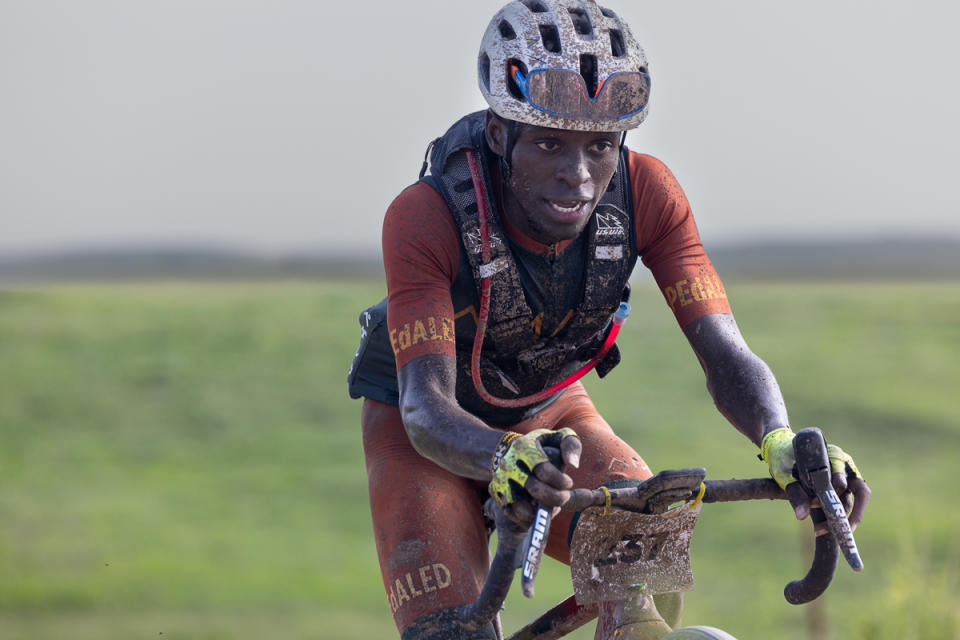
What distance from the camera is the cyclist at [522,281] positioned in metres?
4.69

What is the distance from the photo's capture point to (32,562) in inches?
1898

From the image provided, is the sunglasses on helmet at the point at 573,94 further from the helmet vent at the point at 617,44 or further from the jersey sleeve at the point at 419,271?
the jersey sleeve at the point at 419,271

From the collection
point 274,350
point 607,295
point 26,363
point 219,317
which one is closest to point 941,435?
point 274,350

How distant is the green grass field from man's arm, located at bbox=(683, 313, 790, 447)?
115 ft

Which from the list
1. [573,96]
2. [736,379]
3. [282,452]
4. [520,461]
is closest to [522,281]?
[573,96]

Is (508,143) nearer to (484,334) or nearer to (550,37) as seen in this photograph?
(550,37)

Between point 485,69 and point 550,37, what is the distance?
33 cm

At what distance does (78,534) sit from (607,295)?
4888cm

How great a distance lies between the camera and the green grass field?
4659 centimetres

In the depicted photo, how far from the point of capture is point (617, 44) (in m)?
5.08

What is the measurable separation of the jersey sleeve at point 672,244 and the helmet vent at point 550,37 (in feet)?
1.96

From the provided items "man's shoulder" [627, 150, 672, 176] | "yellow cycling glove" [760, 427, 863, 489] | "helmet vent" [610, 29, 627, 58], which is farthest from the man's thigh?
"helmet vent" [610, 29, 627, 58]

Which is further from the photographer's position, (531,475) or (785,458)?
(785,458)

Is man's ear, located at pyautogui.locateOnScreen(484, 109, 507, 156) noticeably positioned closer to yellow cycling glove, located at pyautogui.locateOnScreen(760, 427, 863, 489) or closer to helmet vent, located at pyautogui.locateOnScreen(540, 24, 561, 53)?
helmet vent, located at pyautogui.locateOnScreen(540, 24, 561, 53)
